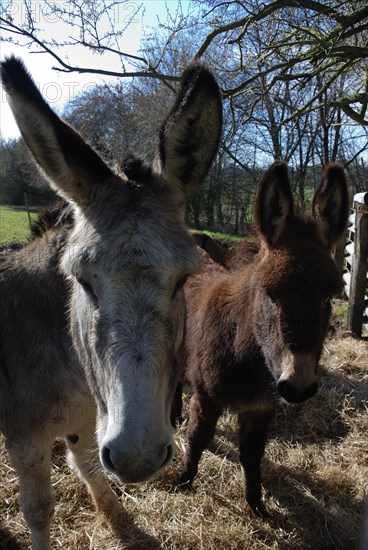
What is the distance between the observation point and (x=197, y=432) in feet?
11.5

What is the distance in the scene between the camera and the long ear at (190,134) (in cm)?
196

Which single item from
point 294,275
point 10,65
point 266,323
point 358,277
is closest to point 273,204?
point 294,275

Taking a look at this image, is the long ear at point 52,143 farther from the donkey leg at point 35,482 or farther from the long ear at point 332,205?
the long ear at point 332,205

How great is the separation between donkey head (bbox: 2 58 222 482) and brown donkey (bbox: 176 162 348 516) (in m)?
0.90

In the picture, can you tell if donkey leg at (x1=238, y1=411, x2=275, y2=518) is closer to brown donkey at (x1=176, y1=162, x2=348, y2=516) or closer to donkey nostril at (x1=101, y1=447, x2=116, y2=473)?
brown donkey at (x1=176, y1=162, x2=348, y2=516)

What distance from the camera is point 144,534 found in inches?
124

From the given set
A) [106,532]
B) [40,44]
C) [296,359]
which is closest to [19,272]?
[296,359]

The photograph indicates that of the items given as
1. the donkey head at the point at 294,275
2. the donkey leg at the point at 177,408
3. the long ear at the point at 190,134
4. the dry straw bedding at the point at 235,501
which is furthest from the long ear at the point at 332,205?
the donkey leg at the point at 177,408

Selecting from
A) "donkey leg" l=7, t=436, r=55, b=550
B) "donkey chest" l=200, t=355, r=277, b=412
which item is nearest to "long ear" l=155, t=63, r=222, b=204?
"donkey chest" l=200, t=355, r=277, b=412

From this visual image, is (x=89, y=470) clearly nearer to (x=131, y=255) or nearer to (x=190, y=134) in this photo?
(x=131, y=255)

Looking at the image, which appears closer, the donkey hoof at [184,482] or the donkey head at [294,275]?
the donkey head at [294,275]

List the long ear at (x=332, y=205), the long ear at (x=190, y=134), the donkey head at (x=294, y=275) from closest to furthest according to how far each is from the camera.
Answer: the long ear at (x=190, y=134) → the donkey head at (x=294, y=275) → the long ear at (x=332, y=205)

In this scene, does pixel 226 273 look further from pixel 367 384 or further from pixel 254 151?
pixel 254 151

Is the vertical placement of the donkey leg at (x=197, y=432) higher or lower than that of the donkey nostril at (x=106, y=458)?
lower
